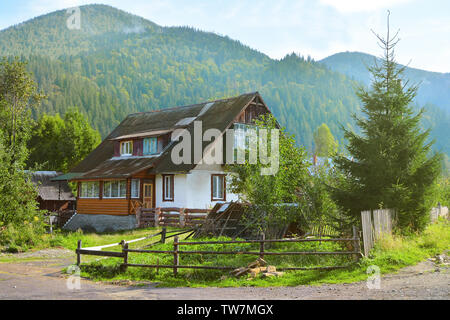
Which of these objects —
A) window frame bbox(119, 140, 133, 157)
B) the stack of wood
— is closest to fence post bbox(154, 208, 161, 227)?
window frame bbox(119, 140, 133, 157)

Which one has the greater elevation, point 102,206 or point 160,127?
point 160,127

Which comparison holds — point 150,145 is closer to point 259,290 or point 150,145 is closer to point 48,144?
point 259,290

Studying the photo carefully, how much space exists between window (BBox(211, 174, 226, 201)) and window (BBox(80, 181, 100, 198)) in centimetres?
995

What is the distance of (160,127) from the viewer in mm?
39062

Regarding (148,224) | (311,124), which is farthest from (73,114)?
(311,124)

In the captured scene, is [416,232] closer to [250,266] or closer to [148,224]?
[250,266]

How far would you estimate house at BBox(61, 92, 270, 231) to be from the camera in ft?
106

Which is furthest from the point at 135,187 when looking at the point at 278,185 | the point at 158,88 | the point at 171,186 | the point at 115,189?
the point at 158,88

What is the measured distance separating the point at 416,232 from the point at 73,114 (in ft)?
190

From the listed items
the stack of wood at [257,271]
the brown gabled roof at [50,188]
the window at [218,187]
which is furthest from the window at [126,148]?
the stack of wood at [257,271]

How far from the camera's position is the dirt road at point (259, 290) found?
33.9 ft

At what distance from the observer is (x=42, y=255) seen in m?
20.7

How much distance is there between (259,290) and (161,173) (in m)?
21.7

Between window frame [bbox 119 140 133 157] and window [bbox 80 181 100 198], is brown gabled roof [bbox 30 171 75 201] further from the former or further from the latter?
window frame [bbox 119 140 133 157]
